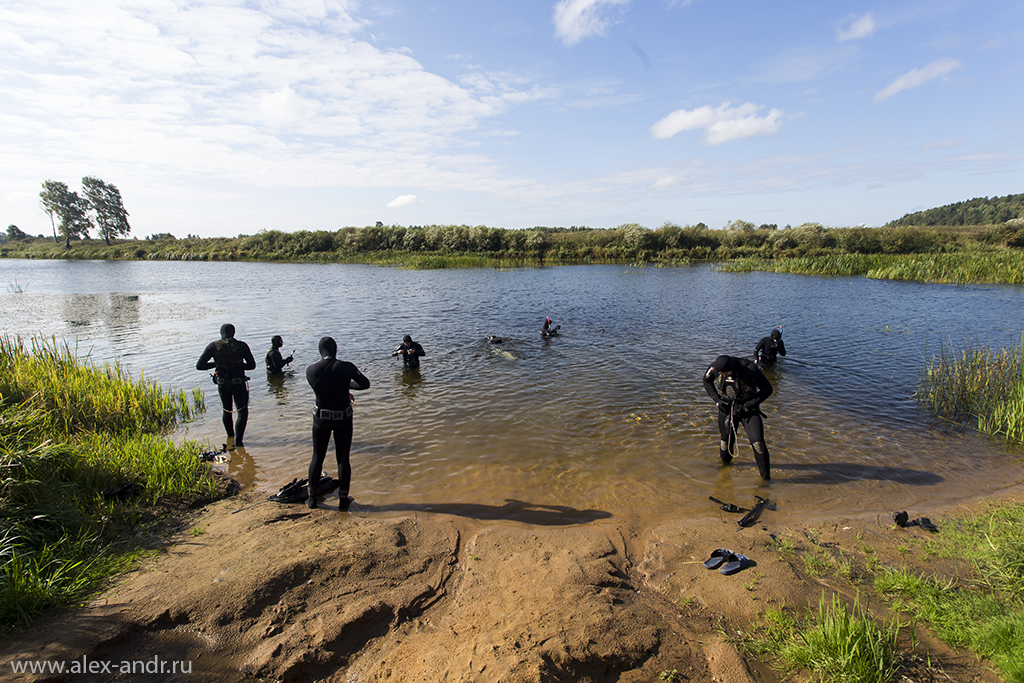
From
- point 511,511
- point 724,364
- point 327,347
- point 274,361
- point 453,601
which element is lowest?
point 511,511

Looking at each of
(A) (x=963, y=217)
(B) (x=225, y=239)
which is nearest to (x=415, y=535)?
(B) (x=225, y=239)

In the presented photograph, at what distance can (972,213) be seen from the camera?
112500 millimetres

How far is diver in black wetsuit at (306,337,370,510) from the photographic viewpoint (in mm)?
5875

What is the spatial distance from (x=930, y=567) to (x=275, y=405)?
11.8m

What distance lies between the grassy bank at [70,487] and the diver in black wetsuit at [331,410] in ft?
6.11

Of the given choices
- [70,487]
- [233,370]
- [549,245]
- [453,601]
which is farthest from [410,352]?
[549,245]

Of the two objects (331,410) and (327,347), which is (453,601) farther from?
(327,347)

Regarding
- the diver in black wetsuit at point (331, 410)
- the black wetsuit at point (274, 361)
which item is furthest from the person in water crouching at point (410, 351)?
the diver in black wetsuit at point (331, 410)

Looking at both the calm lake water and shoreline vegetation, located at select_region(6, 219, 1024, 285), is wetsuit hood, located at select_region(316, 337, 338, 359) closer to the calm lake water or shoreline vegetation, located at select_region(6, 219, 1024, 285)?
the calm lake water

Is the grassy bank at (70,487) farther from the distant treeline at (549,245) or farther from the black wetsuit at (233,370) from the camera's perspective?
the distant treeline at (549,245)

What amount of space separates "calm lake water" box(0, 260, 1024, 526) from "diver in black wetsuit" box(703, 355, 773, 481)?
23.9 inches

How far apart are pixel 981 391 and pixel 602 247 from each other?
192 feet

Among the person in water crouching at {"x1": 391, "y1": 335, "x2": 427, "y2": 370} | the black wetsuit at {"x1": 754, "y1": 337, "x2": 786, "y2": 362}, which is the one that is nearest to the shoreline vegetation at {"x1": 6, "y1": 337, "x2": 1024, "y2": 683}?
the person in water crouching at {"x1": 391, "y1": 335, "x2": 427, "y2": 370}

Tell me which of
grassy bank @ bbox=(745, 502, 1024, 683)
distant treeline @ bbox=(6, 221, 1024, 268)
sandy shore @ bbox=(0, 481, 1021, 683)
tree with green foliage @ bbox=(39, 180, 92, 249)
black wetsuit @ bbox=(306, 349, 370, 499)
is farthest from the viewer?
tree with green foliage @ bbox=(39, 180, 92, 249)
